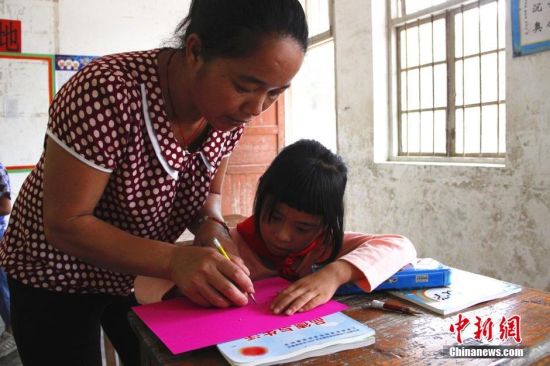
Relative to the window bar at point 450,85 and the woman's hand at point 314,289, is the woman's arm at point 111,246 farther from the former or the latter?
the window bar at point 450,85

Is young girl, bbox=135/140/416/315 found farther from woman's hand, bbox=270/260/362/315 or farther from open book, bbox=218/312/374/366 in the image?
open book, bbox=218/312/374/366

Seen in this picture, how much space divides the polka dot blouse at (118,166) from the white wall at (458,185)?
2217mm

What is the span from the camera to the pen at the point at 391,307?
85 cm

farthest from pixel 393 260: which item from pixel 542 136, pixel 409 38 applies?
pixel 409 38

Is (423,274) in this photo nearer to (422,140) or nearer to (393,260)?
(393,260)

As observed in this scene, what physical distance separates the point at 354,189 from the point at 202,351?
3461mm

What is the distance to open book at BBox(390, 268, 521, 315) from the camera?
868 millimetres

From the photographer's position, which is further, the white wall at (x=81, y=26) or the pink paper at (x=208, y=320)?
the white wall at (x=81, y=26)

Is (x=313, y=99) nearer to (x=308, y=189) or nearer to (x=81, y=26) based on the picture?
(x=81, y=26)

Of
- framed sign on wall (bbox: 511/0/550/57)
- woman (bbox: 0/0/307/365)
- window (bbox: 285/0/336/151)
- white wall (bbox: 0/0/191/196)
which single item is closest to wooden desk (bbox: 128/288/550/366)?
woman (bbox: 0/0/307/365)

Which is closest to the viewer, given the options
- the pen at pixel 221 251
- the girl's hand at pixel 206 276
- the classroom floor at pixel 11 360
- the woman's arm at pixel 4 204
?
the girl's hand at pixel 206 276

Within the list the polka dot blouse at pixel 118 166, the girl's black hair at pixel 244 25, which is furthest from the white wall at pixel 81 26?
the girl's black hair at pixel 244 25

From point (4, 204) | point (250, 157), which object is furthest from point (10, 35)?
point (250, 157)

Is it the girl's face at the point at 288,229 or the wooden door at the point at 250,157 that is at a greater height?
the wooden door at the point at 250,157
